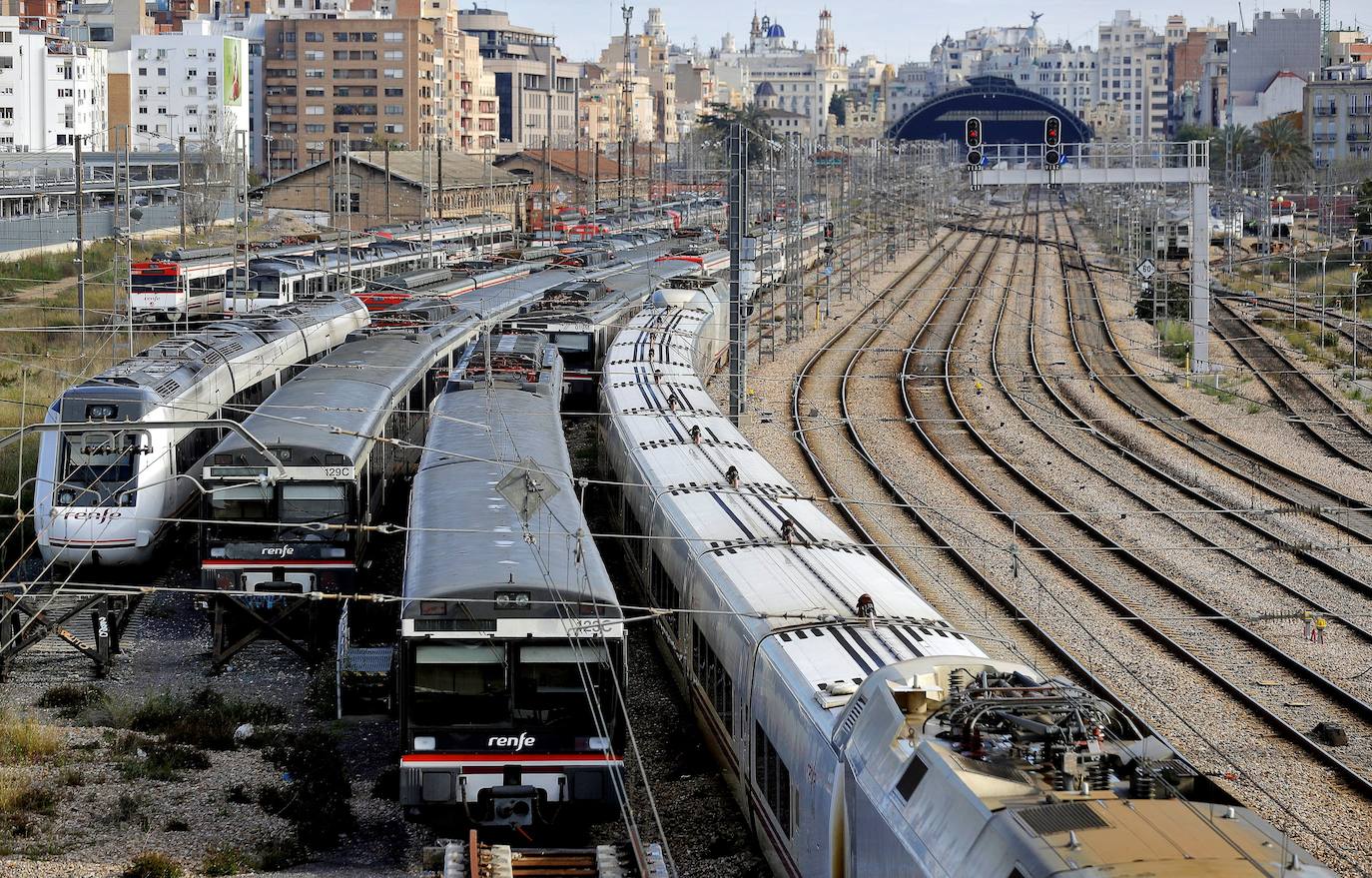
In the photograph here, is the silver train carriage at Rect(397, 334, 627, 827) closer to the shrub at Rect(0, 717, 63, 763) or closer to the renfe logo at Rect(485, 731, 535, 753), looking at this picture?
the renfe logo at Rect(485, 731, 535, 753)

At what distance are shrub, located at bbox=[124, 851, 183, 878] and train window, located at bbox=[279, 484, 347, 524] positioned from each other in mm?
6449

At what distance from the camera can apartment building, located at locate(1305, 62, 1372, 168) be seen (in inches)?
4259

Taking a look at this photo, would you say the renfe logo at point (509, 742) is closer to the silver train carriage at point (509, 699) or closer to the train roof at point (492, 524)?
the silver train carriage at point (509, 699)

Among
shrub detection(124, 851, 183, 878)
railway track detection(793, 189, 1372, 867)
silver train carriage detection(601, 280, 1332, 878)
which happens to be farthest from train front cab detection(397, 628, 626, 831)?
railway track detection(793, 189, 1372, 867)

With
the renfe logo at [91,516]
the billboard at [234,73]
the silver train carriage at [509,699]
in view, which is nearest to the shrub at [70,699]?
the renfe logo at [91,516]

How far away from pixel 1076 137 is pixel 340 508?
150m

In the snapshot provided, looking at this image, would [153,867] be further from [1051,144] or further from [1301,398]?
[1301,398]

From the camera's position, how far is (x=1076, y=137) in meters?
161

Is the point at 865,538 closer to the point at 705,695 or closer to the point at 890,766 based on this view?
the point at 705,695

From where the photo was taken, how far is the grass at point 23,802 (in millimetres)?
13995

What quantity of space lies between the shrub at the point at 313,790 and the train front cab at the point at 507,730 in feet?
4.12

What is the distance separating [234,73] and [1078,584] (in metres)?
109

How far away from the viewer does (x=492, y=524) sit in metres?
14.9

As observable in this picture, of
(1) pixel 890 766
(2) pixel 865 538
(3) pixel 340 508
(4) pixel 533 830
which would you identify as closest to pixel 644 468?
(3) pixel 340 508
